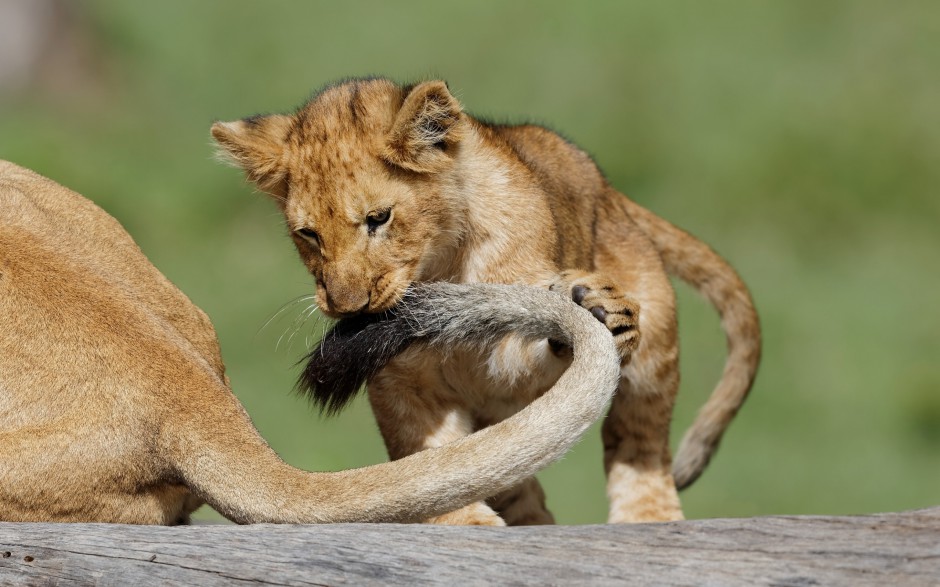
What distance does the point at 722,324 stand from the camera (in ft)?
20.8

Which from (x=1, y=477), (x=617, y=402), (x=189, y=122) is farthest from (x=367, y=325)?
(x=189, y=122)

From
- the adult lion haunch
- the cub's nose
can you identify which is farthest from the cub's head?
the adult lion haunch

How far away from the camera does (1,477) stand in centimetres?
375

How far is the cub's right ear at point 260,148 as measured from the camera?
495 cm

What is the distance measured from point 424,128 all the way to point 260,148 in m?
0.61

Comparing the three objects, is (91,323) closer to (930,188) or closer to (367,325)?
(367,325)

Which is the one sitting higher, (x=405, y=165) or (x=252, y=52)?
(x=252, y=52)

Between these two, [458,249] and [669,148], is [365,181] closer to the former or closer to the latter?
[458,249]

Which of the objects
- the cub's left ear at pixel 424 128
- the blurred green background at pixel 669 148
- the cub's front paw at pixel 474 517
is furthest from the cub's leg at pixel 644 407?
the blurred green background at pixel 669 148

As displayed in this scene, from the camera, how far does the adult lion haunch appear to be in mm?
3676

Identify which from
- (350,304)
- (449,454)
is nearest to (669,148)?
(350,304)

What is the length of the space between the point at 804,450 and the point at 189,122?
286 inches

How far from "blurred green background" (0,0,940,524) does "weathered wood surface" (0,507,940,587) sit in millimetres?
7163

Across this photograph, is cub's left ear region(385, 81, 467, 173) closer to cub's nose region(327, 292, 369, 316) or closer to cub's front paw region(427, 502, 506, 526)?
cub's nose region(327, 292, 369, 316)
